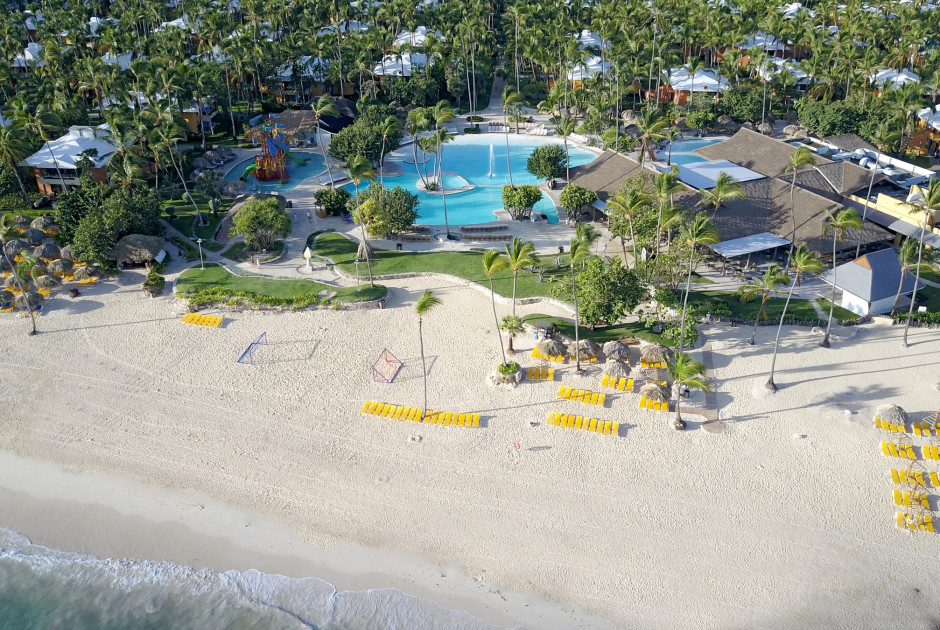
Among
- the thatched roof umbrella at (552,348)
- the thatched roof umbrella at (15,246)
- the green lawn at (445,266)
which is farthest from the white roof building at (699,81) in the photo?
the thatched roof umbrella at (15,246)

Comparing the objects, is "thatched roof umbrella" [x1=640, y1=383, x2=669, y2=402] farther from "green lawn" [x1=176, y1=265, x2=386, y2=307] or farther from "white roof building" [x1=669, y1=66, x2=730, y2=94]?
"white roof building" [x1=669, y1=66, x2=730, y2=94]

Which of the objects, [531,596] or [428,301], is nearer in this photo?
[531,596]

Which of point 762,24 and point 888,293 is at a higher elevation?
point 762,24

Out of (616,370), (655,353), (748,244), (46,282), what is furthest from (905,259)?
(46,282)

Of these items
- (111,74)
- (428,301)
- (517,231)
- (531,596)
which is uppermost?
(111,74)

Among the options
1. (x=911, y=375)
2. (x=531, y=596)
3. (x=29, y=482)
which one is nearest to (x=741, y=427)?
(x=911, y=375)

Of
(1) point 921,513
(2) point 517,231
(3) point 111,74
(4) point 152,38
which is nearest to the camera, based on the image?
(1) point 921,513

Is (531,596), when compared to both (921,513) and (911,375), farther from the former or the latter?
(911,375)
